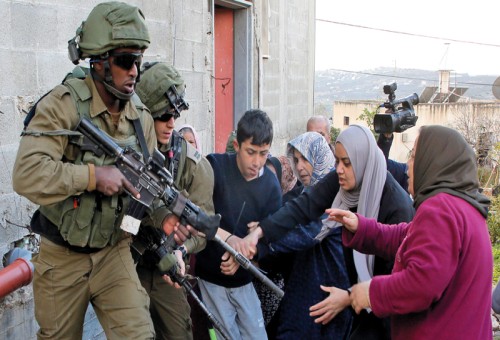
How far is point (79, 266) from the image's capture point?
2.83m

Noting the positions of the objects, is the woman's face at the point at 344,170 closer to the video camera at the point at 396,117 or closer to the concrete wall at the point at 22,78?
the video camera at the point at 396,117

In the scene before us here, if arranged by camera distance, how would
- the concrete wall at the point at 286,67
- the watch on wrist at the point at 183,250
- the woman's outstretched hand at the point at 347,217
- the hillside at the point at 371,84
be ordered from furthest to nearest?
the hillside at the point at 371,84 → the concrete wall at the point at 286,67 → the watch on wrist at the point at 183,250 → the woman's outstretched hand at the point at 347,217

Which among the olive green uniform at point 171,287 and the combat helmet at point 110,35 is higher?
the combat helmet at point 110,35

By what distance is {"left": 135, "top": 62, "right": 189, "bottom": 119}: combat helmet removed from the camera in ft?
11.1

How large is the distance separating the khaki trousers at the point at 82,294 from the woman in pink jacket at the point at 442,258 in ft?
3.42

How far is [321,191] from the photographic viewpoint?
3475 millimetres

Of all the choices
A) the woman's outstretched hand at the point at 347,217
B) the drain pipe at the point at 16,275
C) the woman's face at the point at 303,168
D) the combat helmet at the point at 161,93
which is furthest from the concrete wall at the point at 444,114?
the drain pipe at the point at 16,275

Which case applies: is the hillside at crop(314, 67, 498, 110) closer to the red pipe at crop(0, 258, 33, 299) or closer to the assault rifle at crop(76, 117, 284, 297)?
the assault rifle at crop(76, 117, 284, 297)

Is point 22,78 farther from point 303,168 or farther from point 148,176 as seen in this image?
point 303,168

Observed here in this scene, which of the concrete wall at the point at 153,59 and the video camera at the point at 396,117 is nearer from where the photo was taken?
the concrete wall at the point at 153,59

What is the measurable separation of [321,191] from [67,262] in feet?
4.79

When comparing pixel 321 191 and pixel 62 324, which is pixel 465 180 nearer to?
pixel 321 191

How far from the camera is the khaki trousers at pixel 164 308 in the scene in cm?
341

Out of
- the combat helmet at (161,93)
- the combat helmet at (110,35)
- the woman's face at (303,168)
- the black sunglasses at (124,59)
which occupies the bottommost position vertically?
the woman's face at (303,168)
